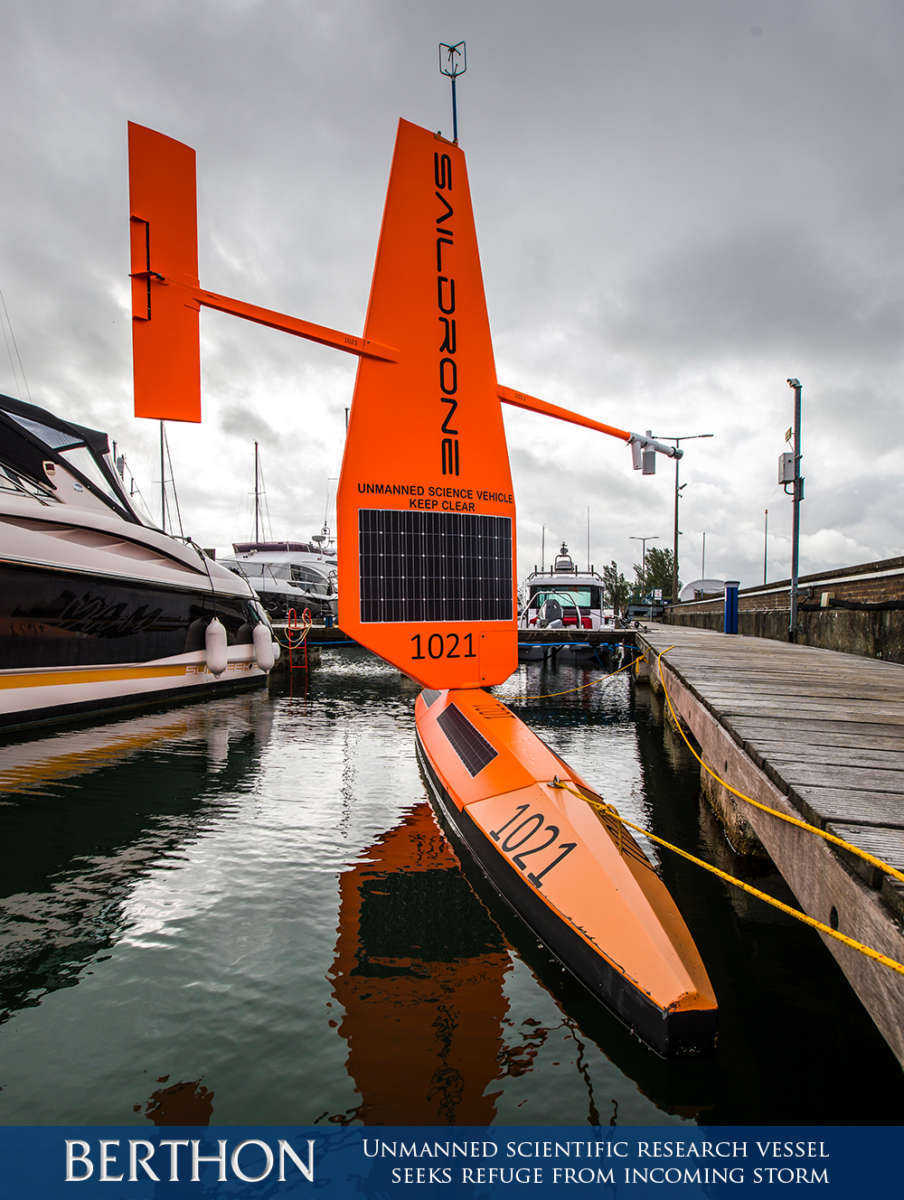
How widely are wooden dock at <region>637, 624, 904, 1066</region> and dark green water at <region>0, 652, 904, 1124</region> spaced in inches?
26.8

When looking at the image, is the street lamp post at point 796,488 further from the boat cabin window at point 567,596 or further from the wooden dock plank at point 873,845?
the wooden dock plank at point 873,845

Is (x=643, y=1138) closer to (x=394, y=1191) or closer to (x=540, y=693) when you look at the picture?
(x=394, y=1191)

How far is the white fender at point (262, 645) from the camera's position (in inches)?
693

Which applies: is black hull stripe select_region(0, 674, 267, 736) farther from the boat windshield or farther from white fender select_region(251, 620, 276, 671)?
the boat windshield

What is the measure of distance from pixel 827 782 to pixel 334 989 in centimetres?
297

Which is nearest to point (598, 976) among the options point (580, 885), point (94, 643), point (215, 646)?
point (580, 885)

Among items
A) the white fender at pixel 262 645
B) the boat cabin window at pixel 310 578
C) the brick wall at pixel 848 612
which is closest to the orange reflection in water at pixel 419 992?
the brick wall at pixel 848 612

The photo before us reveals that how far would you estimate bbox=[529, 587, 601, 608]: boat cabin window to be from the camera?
76.8 ft

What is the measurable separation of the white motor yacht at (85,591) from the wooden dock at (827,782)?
996 centimetres

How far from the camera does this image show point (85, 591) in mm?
11188

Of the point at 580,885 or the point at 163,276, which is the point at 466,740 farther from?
the point at 163,276

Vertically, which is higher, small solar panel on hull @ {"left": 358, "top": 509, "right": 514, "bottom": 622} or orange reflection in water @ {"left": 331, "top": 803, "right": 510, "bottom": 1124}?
small solar panel on hull @ {"left": 358, "top": 509, "right": 514, "bottom": 622}

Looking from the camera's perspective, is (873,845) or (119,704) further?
(119,704)

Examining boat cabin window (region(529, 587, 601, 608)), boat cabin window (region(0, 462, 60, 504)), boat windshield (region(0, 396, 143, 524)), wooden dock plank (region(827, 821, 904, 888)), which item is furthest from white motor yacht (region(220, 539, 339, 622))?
wooden dock plank (region(827, 821, 904, 888))
